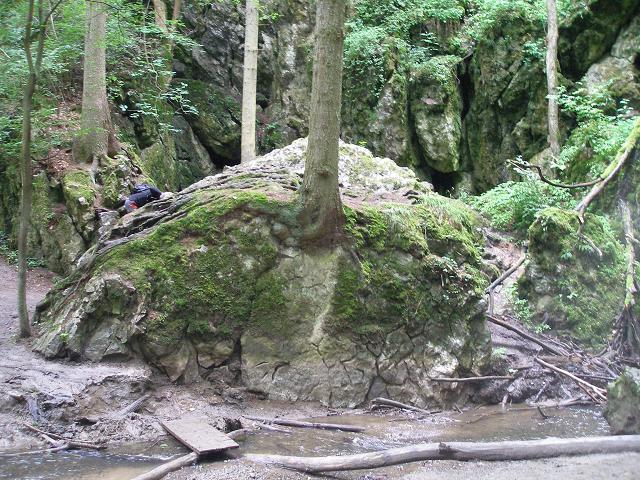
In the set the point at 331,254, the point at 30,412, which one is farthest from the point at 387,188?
the point at 30,412

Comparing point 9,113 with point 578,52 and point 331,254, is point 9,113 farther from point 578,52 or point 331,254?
point 578,52

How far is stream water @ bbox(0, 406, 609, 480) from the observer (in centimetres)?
487

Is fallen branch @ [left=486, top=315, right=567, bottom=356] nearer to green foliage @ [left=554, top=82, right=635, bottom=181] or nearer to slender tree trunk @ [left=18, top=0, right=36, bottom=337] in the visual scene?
green foliage @ [left=554, top=82, right=635, bottom=181]

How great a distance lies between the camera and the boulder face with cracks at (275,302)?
7.01 m

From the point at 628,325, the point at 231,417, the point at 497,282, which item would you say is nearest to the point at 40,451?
the point at 231,417

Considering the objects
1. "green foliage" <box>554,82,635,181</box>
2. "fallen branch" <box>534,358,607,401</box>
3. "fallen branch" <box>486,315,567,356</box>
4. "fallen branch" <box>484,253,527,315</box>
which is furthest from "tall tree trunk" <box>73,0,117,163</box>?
"green foliage" <box>554,82,635,181</box>

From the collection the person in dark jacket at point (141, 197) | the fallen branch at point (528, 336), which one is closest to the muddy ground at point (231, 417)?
the fallen branch at point (528, 336)

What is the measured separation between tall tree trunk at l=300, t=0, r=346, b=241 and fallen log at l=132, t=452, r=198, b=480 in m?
3.49

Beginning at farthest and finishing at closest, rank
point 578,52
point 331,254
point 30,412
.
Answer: point 578,52
point 331,254
point 30,412

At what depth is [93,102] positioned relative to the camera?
481 inches

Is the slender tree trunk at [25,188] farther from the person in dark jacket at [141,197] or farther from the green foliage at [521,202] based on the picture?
the green foliage at [521,202]

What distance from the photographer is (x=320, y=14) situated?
282 inches

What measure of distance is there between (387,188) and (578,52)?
10750 mm

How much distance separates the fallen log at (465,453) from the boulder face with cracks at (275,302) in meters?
2.34
